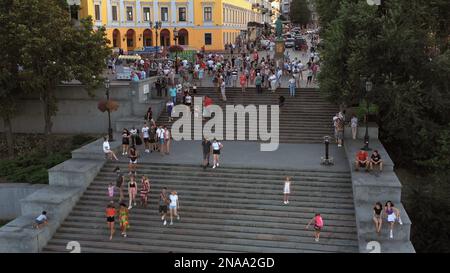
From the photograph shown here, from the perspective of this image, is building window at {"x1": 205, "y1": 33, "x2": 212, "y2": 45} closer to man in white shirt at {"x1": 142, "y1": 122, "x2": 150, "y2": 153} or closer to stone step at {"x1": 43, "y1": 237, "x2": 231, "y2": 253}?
man in white shirt at {"x1": 142, "y1": 122, "x2": 150, "y2": 153}

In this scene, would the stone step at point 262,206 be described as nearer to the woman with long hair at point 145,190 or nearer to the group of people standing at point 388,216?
the woman with long hair at point 145,190

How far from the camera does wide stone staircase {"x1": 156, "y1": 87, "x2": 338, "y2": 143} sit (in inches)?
1032

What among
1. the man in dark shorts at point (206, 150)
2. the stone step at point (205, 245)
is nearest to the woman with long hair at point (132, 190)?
the stone step at point (205, 245)

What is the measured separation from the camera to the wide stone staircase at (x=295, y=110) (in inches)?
1032

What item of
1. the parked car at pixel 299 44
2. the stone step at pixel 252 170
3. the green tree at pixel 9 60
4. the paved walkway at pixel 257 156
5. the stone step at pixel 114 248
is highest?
the parked car at pixel 299 44

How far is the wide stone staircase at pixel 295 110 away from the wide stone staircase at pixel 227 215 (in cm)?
623

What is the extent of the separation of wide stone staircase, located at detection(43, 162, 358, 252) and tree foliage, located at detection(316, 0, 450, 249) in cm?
476

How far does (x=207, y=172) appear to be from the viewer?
2077cm

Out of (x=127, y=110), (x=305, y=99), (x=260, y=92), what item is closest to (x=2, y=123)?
(x=127, y=110)

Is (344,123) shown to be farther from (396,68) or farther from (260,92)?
(260,92)

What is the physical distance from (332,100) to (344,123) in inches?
50.3

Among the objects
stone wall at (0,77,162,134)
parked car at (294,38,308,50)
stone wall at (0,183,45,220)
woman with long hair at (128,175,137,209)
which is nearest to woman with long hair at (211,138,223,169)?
woman with long hair at (128,175,137,209)

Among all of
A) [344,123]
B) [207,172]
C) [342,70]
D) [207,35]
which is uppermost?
[207,35]

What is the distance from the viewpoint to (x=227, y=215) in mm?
18453
